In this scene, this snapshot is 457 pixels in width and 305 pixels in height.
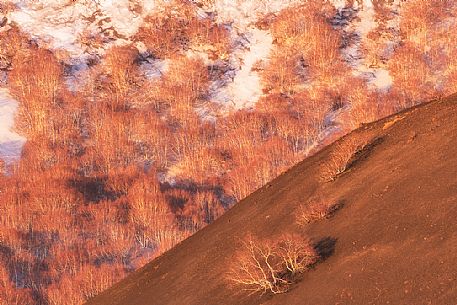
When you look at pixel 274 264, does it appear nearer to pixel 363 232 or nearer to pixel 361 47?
pixel 363 232

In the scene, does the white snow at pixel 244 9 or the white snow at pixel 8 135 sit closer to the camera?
the white snow at pixel 8 135

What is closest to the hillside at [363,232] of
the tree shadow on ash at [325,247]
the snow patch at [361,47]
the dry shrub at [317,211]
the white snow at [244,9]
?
the tree shadow on ash at [325,247]

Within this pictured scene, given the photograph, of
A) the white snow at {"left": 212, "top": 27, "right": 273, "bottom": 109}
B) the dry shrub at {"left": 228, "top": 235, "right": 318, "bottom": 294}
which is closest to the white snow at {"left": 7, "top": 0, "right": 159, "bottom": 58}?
the white snow at {"left": 212, "top": 27, "right": 273, "bottom": 109}

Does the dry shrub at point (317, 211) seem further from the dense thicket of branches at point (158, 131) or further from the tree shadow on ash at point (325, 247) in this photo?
the dense thicket of branches at point (158, 131)

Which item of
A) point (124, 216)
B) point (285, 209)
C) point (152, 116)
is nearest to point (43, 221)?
point (124, 216)

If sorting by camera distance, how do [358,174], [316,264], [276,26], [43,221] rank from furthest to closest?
[276,26], [43,221], [358,174], [316,264]

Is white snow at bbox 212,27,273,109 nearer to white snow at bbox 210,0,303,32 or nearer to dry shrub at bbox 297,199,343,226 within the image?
white snow at bbox 210,0,303,32

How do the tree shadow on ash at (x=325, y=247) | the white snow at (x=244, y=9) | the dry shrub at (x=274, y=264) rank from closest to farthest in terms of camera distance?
1. the dry shrub at (x=274, y=264)
2. the tree shadow on ash at (x=325, y=247)
3. the white snow at (x=244, y=9)

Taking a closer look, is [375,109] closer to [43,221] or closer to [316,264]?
[43,221]
